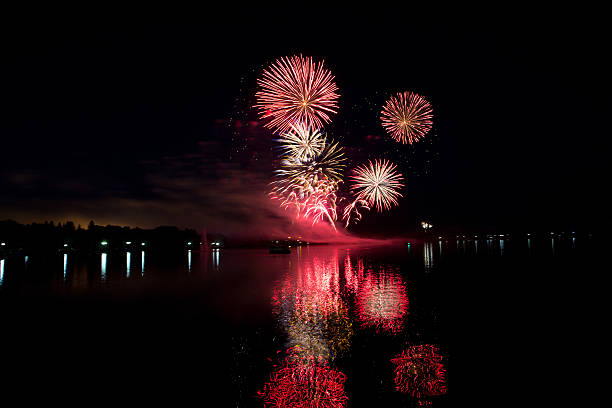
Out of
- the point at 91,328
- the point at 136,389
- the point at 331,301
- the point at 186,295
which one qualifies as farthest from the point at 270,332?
the point at 186,295

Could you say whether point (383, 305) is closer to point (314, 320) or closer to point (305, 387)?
point (314, 320)

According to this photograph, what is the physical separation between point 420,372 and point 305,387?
9.19ft

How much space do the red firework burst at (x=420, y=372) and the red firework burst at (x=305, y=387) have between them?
4.48ft

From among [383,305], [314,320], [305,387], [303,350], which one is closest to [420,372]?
[305,387]

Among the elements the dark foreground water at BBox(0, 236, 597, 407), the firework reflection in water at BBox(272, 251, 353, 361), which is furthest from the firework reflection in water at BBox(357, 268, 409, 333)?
the firework reflection in water at BBox(272, 251, 353, 361)

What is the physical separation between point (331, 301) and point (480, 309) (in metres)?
6.77

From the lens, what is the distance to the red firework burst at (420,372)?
24.2 feet

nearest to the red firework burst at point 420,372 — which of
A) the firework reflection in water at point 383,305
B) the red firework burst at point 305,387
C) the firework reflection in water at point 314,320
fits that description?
the red firework burst at point 305,387

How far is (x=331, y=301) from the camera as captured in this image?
17.3 m

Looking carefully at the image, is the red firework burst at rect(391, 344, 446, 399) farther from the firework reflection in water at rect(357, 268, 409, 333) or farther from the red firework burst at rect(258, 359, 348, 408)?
the firework reflection in water at rect(357, 268, 409, 333)

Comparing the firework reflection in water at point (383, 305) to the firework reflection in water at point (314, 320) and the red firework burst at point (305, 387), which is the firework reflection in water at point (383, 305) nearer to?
the firework reflection in water at point (314, 320)

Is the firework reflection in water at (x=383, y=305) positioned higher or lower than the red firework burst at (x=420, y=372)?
lower

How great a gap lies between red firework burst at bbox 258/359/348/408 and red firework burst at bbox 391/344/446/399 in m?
1.37

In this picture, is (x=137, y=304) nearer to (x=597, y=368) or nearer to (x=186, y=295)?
(x=186, y=295)
